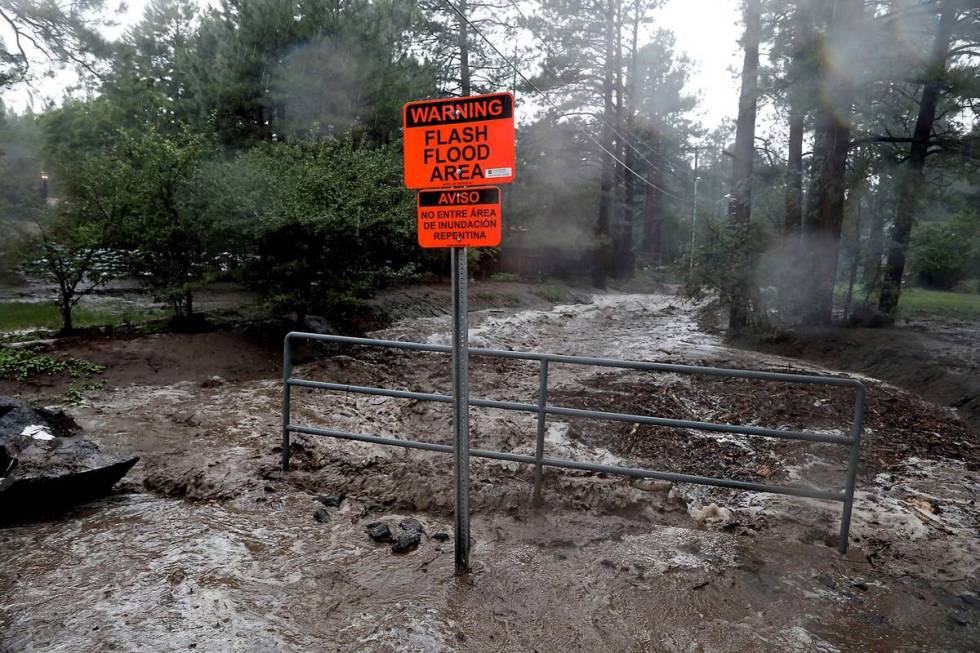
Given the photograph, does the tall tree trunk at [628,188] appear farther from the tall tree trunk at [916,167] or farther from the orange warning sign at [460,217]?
the orange warning sign at [460,217]

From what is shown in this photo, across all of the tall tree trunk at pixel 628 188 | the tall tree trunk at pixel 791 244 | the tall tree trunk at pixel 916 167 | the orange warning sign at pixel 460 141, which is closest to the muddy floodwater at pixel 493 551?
the orange warning sign at pixel 460 141

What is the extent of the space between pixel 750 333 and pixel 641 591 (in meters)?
13.6

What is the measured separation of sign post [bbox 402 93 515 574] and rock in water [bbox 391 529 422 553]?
1.15 metres

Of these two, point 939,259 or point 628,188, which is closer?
point 939,259

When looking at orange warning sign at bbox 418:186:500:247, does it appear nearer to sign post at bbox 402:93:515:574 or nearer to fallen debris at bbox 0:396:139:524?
sign post at bbox 402:93:515:574

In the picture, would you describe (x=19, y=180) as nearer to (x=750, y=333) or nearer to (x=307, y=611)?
(x=307, y=611)

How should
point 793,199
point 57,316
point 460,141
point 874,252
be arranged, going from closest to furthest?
point 460,141, point 57,316, point 793,199, point 874,252

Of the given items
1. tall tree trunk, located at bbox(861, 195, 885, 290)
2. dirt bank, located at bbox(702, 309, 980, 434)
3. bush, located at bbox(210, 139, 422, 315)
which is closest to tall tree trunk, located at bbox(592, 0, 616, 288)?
tall tree trunk, located at bbox(861, 195, 885, 290)

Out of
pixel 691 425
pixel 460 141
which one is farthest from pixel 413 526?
pixel 460 141

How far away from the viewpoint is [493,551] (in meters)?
4.03

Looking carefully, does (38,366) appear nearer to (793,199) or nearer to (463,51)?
(793,199)

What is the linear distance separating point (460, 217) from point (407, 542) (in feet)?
7.29

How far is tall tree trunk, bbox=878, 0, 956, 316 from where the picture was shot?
1324cm

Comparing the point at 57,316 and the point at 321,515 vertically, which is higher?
the point at 57,316
